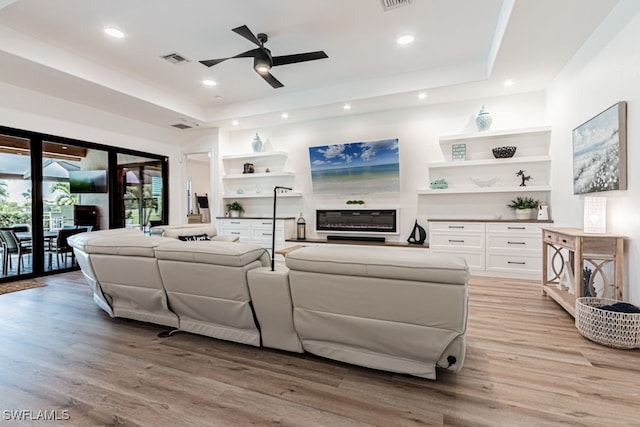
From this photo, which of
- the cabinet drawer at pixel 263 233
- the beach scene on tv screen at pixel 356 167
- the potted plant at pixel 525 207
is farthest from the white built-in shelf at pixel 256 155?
the potted plant at pixel 525 207

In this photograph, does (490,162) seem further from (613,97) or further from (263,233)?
(263,233)

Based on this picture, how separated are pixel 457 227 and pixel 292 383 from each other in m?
3.76

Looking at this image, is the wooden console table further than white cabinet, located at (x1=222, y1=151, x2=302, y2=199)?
No

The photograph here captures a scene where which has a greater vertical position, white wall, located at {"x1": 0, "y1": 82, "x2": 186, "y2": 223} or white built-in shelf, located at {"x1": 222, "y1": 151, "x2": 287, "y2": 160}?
Result: white wall, located at {"x1": 0, "y1": 82, "x2": 186, "y2": 223}

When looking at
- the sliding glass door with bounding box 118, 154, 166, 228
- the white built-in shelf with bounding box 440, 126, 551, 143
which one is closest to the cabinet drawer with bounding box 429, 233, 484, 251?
the white built-in shelf with bounding box 440, 126, 551, 143

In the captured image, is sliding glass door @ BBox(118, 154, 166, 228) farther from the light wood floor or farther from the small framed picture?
the small framed picture

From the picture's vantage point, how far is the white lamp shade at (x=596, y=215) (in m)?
2.72

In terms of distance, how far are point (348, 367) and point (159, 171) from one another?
21.5 feet

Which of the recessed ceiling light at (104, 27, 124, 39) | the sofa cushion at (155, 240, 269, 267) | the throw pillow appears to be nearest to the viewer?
the sofa cushion at (155, 240, 269, 267)

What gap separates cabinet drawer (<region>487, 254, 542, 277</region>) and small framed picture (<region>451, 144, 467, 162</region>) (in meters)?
1.66

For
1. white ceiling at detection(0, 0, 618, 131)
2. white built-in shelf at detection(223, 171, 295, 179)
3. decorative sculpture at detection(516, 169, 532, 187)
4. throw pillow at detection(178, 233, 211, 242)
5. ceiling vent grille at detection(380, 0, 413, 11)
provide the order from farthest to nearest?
white built-in shelf at detection(223, 171, 295, 179) → decorative sculpture at detection(516, 169, 532, 187) → throw pillow at detection(178, 233, 211, 242) → white ceiling at detection(0, 0, 618, 131) → ceiling vent grille at detection(380, 0, 413, 11)

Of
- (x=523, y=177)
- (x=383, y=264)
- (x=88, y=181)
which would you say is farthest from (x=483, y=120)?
(x=88, y=181)

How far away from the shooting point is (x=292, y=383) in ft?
6.10

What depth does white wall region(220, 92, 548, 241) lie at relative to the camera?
16.2ft
